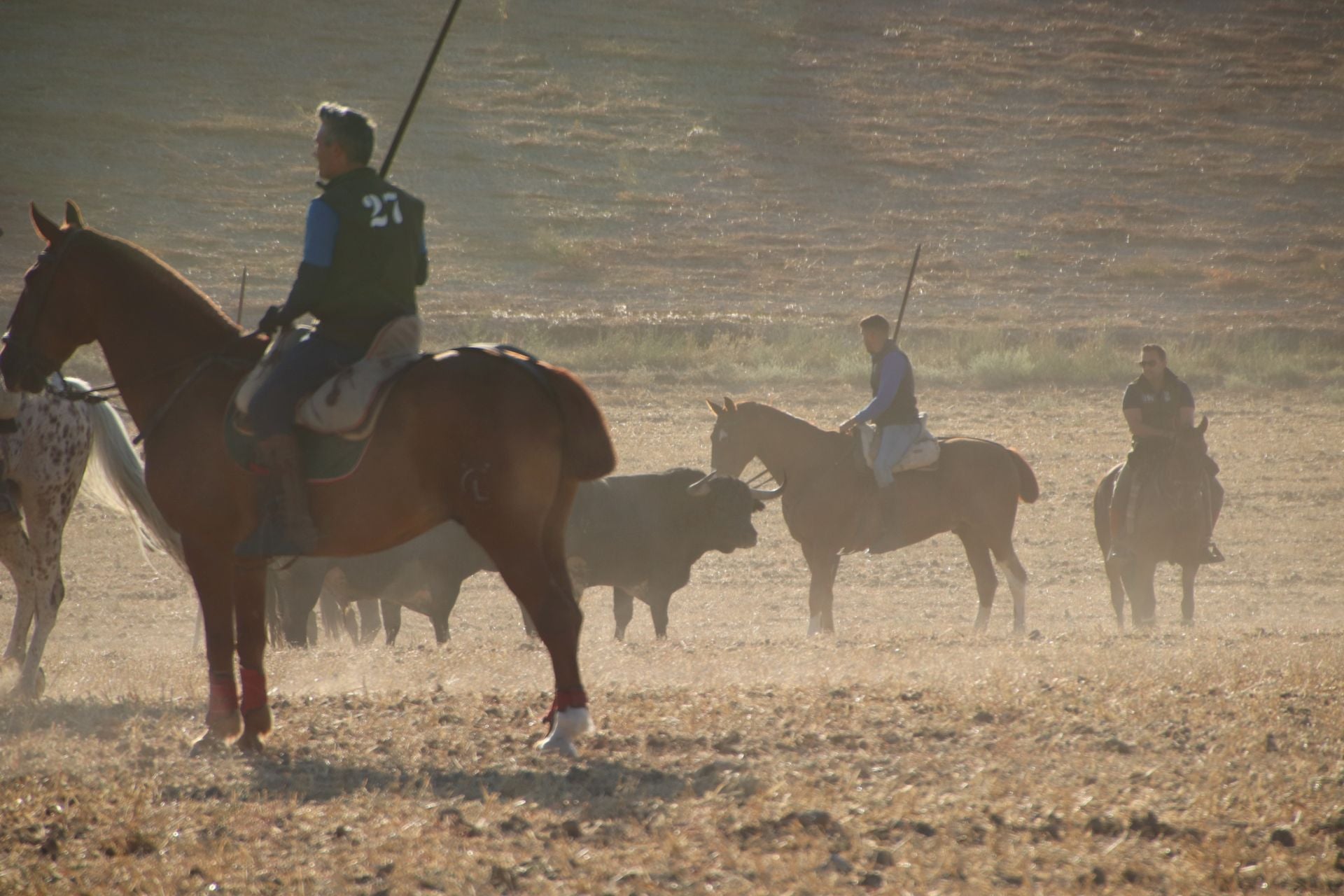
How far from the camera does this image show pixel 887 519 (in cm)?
1443

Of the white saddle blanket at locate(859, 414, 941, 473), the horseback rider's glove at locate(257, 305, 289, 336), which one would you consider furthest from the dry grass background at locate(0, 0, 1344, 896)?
the horseback rider's glove at locate(257, 305, 289, 336)

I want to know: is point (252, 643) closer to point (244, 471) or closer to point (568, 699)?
point (244, 471)

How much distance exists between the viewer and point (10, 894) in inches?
176

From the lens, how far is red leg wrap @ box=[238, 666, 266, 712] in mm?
6535

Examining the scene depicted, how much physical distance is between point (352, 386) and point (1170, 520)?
34.8 feet

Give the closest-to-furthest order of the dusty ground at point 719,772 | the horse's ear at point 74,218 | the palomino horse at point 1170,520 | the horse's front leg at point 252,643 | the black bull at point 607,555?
the dusty ground at point 719,772, the horse's front leg at point 252,643, the horse's ear at point 74,218, the black bull at point 607,555, the palomino horse at point 1170,520

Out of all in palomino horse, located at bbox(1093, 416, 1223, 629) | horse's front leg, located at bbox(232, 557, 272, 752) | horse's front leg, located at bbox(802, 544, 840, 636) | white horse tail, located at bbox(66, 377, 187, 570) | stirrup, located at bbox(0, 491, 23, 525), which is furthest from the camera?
palomino horse, located at bbox(1093, 416, 1223, 629)

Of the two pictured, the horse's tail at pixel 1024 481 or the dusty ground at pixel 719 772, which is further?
the horse's tail at pixel 1024 481

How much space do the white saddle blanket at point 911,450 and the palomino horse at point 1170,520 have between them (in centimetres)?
230

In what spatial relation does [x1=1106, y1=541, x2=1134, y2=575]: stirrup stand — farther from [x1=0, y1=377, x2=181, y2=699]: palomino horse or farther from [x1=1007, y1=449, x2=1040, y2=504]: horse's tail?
[x1=0, y1=377, x2=181, y2=699]: palomino horse

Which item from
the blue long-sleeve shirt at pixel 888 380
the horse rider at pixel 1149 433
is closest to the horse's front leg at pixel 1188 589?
the horse rider at pixel 1149 433

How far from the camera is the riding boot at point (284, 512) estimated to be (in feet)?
20.3

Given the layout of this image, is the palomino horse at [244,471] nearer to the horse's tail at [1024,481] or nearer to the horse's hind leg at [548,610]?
the horse's hind leg at [548,610]

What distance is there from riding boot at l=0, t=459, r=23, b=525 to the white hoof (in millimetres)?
4686
